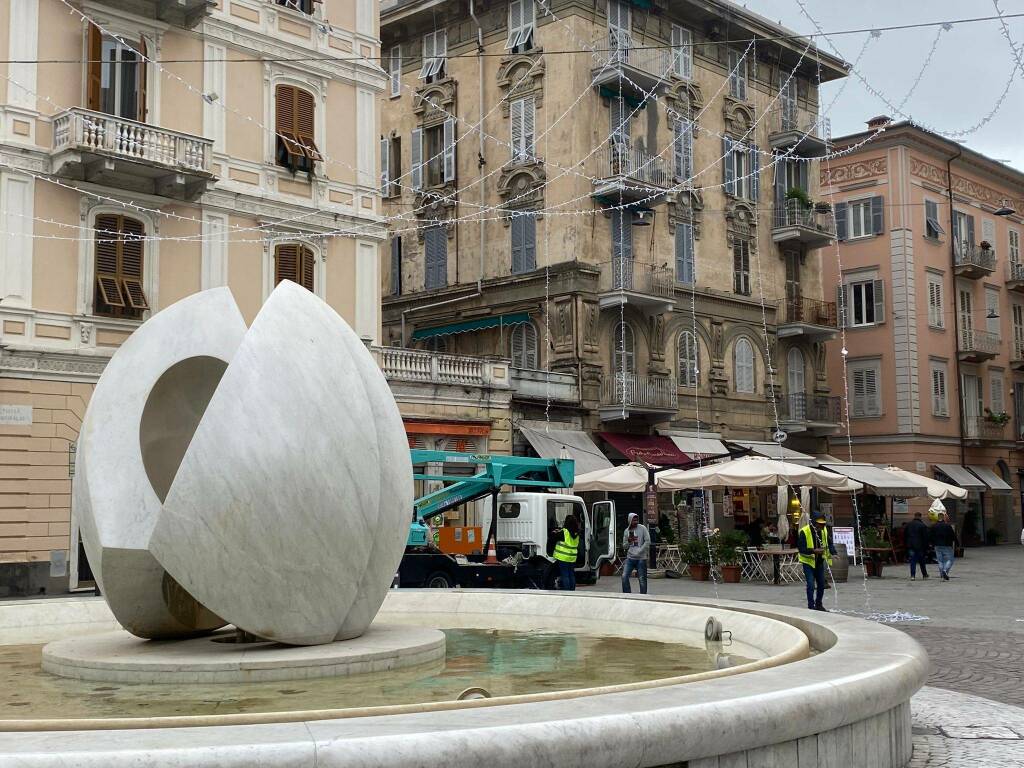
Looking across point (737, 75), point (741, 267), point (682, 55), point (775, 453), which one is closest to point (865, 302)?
point (741, 267)

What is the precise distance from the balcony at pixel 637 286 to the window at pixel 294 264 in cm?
912

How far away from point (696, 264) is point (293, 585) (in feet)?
95.7

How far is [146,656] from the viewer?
7.55 m

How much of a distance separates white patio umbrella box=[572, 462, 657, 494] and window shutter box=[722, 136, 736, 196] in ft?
47.3

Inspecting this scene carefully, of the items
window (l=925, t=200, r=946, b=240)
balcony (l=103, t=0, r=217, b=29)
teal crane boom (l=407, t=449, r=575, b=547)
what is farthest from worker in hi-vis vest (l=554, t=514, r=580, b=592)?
window (l=925, t=200, r=946, b=240)

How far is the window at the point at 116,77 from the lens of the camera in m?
22.1

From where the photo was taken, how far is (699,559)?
2536 cm

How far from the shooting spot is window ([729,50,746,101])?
3744cm

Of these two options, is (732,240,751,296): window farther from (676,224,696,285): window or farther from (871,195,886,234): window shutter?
(871,195,886,234): window shutter

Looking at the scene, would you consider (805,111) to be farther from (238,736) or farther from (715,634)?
(238,736)

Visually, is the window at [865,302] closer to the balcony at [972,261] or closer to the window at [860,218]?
the window at [860,218]

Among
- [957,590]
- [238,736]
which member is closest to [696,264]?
[957,590]

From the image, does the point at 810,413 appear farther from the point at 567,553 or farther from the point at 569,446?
the point at 567,553

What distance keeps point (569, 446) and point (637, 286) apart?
17.8 feet
